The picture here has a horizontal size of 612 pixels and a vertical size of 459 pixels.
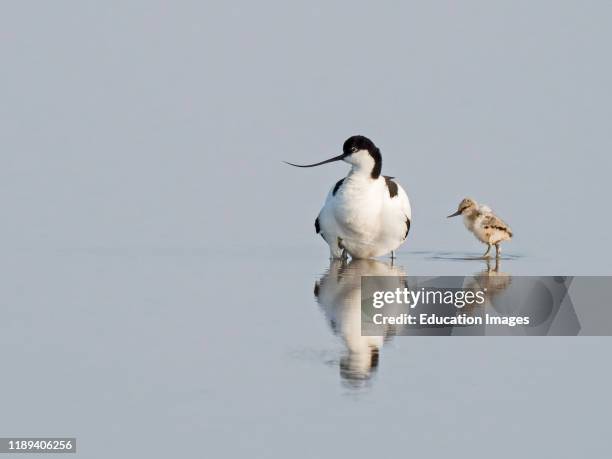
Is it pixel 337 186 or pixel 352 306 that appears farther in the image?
pixel 337 186

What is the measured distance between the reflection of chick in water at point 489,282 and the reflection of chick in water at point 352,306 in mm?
784

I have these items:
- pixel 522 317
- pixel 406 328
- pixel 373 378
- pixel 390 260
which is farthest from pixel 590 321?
pixel 390 260

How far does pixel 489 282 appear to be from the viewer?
1276 cm

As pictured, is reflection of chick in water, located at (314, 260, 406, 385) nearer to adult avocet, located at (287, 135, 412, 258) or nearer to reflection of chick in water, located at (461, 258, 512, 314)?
adult avocet, located at (287, 135, 412, 258)

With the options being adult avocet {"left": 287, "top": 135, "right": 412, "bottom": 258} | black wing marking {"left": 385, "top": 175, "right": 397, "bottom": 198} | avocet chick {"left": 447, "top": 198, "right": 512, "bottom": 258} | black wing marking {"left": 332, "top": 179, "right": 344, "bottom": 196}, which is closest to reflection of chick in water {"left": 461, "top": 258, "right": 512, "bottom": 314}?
avocet chick {"left": 447, "top": 198, "right": 512, "bottom": 258}

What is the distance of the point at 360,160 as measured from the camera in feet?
48.6

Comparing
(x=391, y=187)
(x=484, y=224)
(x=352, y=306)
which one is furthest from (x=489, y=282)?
(x=391, y=187)

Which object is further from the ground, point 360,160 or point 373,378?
point 360,160

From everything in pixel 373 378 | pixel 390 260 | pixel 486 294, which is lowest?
pixel 373 378

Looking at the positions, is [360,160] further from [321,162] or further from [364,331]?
[364,331]

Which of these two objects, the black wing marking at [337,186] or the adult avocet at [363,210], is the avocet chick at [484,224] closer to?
the adult avocet at [363,210]

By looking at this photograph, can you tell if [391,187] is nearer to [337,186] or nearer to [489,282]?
[337,186]

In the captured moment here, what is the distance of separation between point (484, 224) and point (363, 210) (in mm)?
1724

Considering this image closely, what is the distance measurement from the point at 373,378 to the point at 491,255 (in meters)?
7.83
